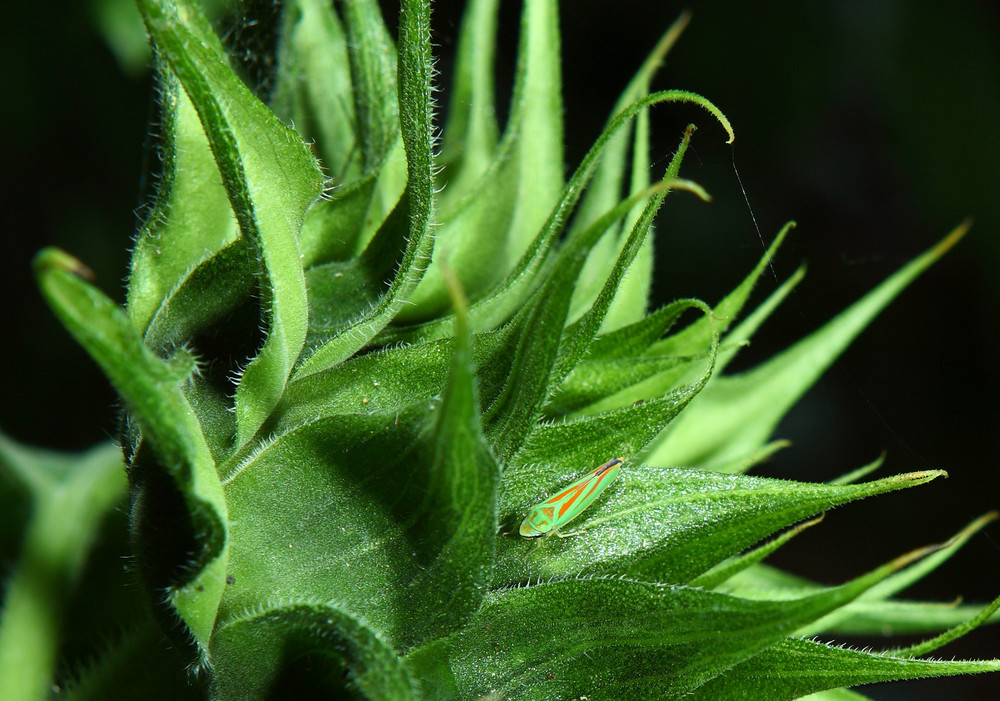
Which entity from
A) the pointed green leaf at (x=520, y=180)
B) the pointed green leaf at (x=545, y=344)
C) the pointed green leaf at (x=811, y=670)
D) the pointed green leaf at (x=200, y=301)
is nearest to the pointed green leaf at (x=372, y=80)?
the pointed green leaf at (x=520, y=180)

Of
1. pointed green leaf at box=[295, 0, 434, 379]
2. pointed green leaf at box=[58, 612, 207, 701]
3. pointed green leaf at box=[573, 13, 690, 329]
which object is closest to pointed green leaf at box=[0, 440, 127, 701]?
pointed green leaf at box=[58, 612, 207, 701]

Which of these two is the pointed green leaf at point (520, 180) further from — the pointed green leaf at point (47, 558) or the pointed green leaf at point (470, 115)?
the pointed green leaf at point (47, 558)

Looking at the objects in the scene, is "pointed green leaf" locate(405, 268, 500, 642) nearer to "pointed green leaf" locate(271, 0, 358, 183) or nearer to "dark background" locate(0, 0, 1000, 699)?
"pointed green leaf" locate(271, 0, 358, 183)

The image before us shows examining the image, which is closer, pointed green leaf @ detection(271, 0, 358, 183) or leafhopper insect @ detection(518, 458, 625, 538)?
leafhopper insect @ detection(518, 458, 625, 538)

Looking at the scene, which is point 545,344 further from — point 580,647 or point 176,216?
point 176,216

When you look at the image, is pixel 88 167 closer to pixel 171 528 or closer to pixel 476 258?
pixel 476 258

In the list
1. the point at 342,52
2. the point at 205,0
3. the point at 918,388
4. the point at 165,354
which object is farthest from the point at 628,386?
the point at 918,388
